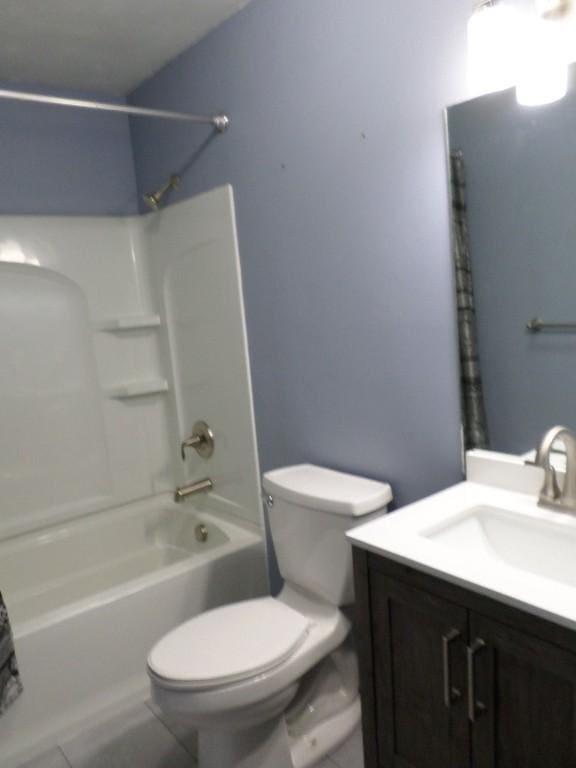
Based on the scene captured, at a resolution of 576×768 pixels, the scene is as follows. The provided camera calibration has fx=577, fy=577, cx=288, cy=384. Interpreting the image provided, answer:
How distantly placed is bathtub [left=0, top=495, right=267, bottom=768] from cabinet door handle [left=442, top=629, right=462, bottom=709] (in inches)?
46.0

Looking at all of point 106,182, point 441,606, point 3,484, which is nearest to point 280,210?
point 106,182

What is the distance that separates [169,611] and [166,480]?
34.2 inches

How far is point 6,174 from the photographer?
2.36 m

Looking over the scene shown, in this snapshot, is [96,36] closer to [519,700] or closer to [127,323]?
[127,323]

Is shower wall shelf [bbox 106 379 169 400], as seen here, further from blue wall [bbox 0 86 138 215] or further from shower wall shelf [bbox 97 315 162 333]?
blue wall [bbox 0 86 138 215]

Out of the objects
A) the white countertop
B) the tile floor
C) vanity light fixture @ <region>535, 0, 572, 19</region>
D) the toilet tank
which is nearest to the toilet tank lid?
the toilet tank

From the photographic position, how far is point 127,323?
2.63 metres

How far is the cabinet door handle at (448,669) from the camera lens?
111cm

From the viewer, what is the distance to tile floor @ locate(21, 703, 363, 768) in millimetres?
1741

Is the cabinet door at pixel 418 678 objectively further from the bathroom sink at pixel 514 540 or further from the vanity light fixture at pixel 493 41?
the vanity light fixture at pixel 493 41

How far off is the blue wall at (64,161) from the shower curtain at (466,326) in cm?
176

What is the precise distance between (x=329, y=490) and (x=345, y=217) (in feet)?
2.65

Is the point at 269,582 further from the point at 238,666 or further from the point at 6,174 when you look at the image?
the point at 6,174

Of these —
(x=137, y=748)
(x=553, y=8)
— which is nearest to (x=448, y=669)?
(x=137, y=748)
